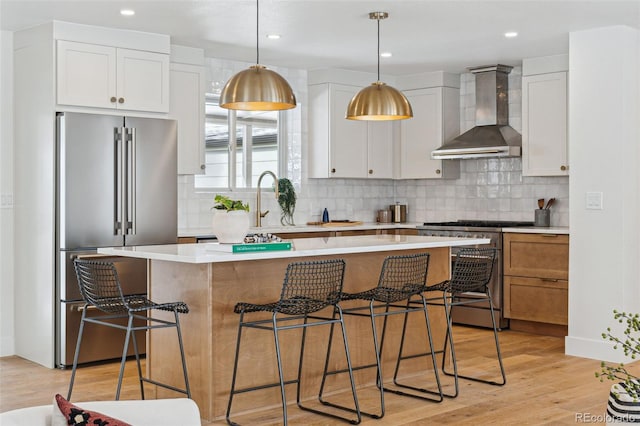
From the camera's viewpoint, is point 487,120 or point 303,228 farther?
point 487,120

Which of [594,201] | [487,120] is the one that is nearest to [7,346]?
[594,201]

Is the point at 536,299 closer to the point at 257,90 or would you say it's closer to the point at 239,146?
the point at 239,146

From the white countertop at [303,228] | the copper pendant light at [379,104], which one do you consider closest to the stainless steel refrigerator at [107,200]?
the white countertop at [303,228]

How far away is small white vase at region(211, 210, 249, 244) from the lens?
430 centimetres

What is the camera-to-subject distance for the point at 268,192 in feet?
24.3

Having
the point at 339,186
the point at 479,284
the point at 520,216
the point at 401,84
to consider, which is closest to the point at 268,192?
the point at 339,186

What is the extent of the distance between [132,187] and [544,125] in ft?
12.0

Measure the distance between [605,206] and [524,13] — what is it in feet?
5.16

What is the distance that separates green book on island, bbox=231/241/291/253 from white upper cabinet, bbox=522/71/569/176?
11.5 feet

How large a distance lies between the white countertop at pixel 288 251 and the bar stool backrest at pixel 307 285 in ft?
0.52

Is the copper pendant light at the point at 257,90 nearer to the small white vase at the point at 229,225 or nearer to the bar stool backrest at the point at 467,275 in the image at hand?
the small white vase at the point at 229,225

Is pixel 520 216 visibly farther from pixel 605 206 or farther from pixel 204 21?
pixel 204 21

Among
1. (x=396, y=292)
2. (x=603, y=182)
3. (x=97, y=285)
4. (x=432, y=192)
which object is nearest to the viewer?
(x=97, y=285)

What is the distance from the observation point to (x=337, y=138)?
24.9ft
